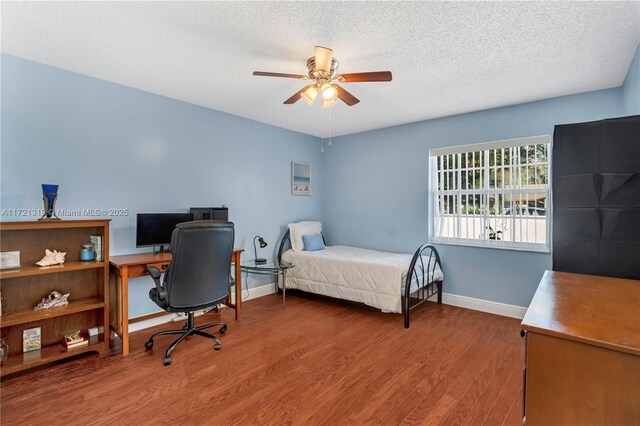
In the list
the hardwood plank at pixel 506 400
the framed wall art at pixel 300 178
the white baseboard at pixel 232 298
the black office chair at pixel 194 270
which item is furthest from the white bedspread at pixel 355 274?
the black office chair at pixel 194 270

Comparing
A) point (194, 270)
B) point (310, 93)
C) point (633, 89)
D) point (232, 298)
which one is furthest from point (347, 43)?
point (232, 298)

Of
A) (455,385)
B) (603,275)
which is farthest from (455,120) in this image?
(455,385)

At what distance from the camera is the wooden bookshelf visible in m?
2.29

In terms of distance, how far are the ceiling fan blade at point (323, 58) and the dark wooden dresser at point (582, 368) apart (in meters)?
1.91

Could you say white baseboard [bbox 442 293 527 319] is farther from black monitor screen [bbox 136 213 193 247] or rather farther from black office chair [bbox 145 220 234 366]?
black monitor screen [bbox 136 213 193 247]

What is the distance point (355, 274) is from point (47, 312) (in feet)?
9.50

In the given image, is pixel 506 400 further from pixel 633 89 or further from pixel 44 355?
pixel 44 355

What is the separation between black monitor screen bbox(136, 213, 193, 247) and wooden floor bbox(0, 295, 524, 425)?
3.09ft

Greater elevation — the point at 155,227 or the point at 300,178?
the point at 300,178

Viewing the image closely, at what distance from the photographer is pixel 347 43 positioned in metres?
2.20

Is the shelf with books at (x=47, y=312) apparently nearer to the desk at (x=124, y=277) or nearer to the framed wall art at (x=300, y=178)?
the desk at (x=124, y=277)

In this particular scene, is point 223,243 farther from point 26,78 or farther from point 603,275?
point 603,275

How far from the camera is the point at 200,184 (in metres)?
3.69

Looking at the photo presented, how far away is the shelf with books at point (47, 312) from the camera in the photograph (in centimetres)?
221
